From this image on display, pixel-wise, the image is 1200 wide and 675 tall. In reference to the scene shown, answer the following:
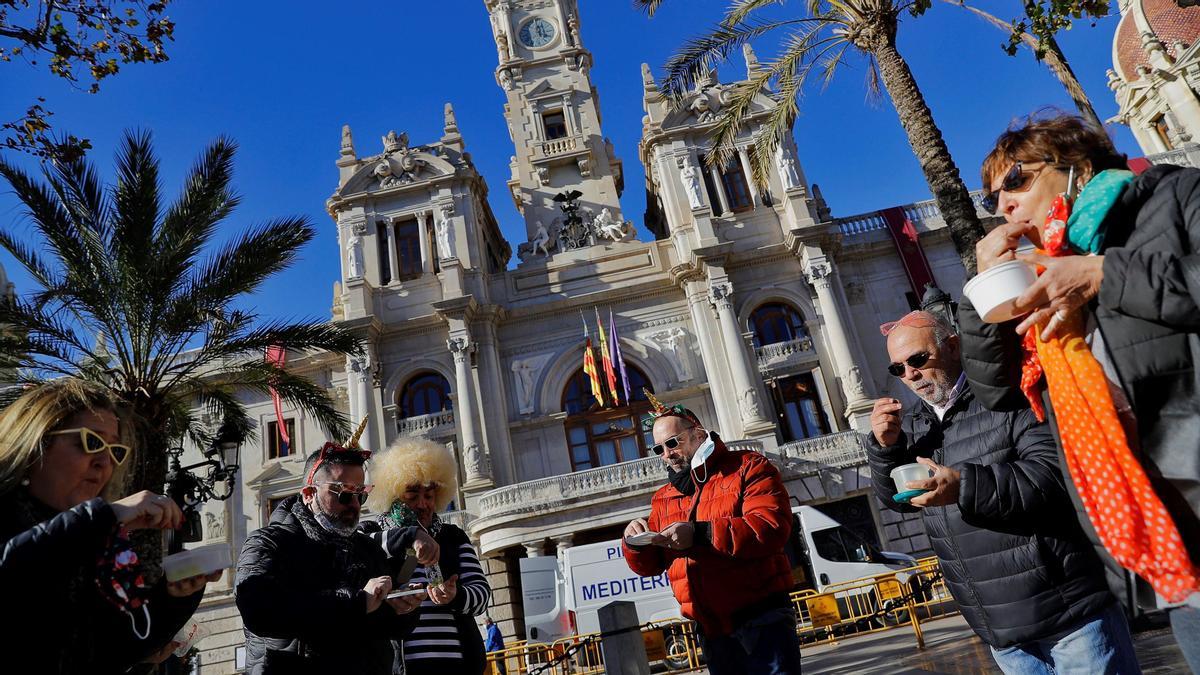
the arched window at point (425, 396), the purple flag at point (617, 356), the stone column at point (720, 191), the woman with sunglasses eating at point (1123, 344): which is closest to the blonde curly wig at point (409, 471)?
the woman with sunglasses eating at point (1123, 344)

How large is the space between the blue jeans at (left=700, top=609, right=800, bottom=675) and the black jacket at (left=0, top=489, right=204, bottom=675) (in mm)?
2205

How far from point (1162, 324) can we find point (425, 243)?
2270 centimetres

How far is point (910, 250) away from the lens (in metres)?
21.4

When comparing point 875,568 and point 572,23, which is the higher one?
point 572,23

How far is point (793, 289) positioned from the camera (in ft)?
69.0

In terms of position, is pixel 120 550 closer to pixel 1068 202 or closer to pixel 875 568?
pixel 1068 202

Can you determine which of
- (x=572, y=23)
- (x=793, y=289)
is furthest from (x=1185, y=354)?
(x=572, y=23)

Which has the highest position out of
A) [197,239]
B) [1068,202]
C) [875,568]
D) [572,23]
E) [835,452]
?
[572,23]

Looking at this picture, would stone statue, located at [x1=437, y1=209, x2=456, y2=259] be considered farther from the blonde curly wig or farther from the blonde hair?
the blonde hair

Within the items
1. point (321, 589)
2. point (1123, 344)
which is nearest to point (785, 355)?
point (321, 589)

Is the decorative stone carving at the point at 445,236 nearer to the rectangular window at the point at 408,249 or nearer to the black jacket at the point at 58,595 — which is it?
the rectangular window at the point at 408,249

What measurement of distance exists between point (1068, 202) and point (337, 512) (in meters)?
3.14

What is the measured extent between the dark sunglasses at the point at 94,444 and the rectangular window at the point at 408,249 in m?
21.1

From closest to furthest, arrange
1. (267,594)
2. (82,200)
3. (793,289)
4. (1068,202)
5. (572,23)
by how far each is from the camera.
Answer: (1068,202) < (267,594) < (82,200) < (793,289) < (572,23)
